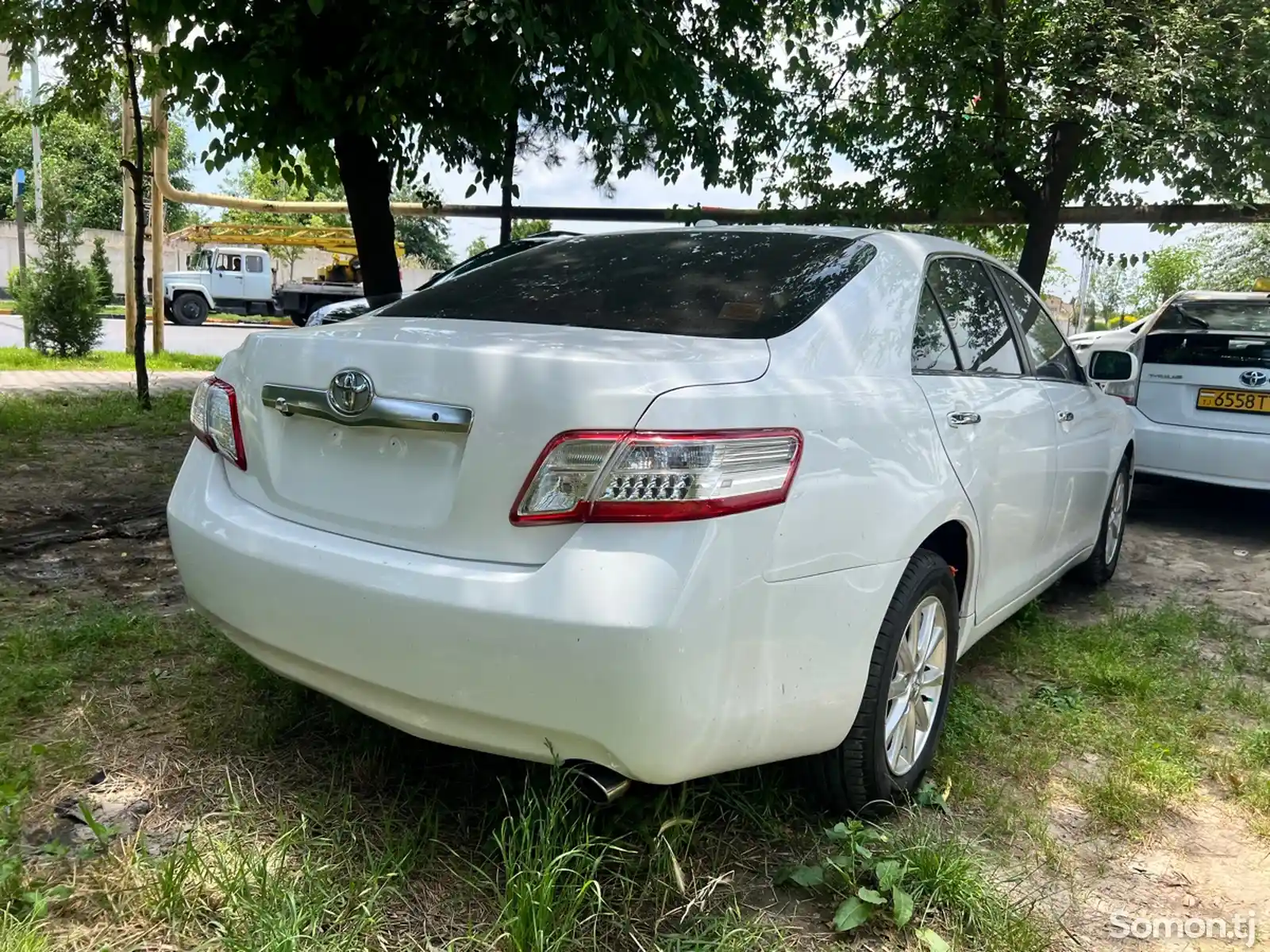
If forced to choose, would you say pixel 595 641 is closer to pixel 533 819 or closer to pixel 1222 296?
pixel 533 819

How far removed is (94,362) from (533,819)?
39.7 feet

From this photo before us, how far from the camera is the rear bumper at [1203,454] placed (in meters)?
5.41

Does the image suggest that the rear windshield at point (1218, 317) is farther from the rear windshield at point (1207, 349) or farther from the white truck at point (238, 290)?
the white truck at point (238, 290)

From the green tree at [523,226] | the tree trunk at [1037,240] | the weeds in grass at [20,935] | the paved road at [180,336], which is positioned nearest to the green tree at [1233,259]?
the green tree at [523,226]

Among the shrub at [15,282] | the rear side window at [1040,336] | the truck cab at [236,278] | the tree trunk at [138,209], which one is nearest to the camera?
the rear side window at [1040,336]

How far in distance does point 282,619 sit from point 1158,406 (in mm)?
5345

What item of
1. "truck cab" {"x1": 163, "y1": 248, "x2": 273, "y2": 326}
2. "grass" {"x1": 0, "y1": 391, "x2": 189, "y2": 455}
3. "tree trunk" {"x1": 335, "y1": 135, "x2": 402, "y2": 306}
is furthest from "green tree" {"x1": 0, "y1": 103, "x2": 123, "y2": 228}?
"tree trunk" {"x1": 335, "y1": 135, "x2": 402, "y2": 306}

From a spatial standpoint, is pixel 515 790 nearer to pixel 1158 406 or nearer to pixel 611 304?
pixel 611 304

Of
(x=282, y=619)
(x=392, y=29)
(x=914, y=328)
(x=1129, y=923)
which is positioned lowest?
(x=1129, y=923)

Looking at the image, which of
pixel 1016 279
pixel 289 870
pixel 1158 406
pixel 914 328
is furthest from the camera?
pixel 1158 406

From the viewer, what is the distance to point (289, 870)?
199 centimetres

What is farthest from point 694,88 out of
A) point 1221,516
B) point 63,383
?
point 63,383

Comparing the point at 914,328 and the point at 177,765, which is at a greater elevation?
the point at 914,328

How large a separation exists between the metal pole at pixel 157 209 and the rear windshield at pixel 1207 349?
8.36m
